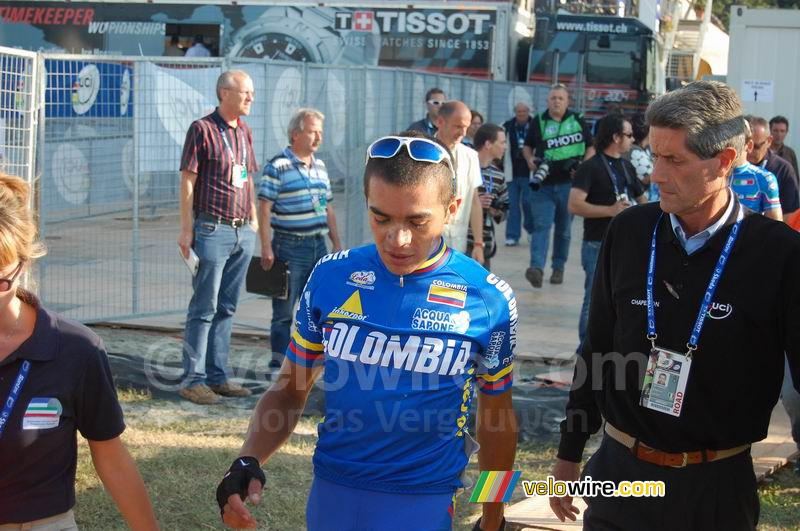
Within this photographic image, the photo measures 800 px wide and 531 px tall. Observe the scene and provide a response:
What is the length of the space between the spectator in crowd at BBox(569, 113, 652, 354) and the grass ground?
7.24 ft

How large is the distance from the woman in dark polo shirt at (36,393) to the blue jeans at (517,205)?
10.4 m

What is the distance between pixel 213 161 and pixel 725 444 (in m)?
4.72

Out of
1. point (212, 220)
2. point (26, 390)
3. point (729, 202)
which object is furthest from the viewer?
point (212, 220)

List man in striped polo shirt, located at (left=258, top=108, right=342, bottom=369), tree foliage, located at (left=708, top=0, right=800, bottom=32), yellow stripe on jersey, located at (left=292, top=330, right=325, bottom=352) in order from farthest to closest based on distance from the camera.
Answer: tree foliage, located at (left=708, top=0, right=800, bottom=32) < man in striped polo shirt, located at (left=258, top=108, right=342, bottom=369) < yellow stripe on jersey, located at (left=292, top=330, right=325, bottom=352)

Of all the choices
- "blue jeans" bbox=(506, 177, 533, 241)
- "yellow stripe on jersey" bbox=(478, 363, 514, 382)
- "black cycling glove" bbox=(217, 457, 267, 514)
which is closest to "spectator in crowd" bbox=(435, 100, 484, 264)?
"yellow stripe on jersey" bbox=(478, 363, 514, 382)

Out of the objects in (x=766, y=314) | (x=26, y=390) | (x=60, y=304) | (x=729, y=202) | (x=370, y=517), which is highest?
(x=729, y=202)

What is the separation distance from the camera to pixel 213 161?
22.6 ft

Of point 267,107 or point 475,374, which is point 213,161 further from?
point 475,374

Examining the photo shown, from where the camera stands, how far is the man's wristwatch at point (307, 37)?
19484 mm

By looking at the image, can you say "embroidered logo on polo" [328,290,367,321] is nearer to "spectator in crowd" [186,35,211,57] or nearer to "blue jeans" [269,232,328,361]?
"blue jeans" [269,232,328,361]

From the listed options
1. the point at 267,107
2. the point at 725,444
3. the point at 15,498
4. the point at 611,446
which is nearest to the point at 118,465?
the point at 15,498

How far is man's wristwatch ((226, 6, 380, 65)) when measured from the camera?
19.5 m

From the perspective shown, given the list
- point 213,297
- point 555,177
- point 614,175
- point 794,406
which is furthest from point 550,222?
point 794,406

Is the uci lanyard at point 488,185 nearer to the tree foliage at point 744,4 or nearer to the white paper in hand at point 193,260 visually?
the white paper in hand at point 193,260
